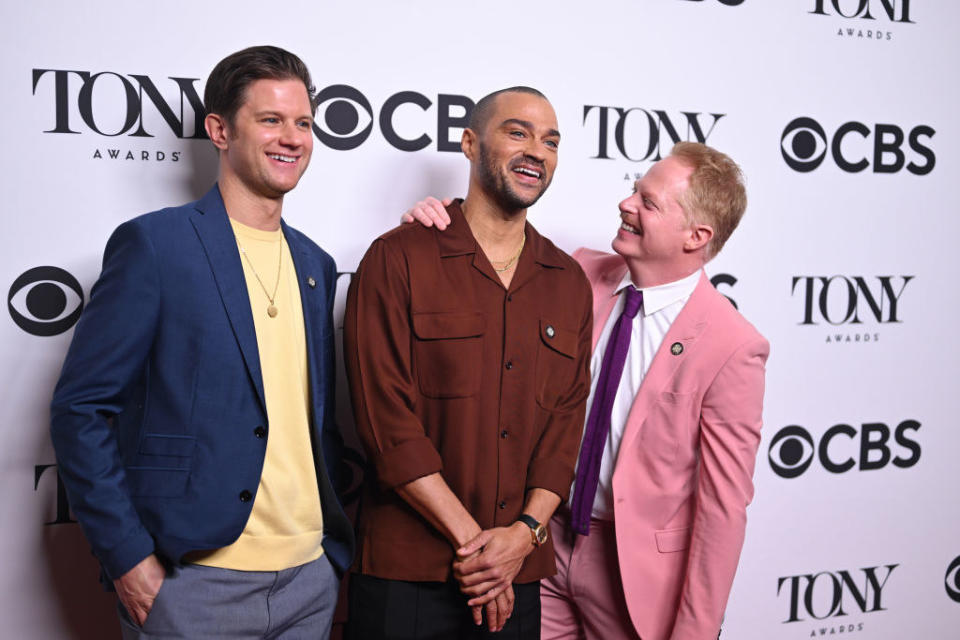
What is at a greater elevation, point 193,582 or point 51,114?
point 51,114

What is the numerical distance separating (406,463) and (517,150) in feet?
2.23

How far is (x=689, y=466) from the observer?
190 centimetres

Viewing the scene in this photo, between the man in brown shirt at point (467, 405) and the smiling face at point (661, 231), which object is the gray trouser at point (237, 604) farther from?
the smiling face at point (661, 231)

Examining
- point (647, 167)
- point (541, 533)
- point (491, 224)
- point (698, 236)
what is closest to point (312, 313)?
point (491, 224)

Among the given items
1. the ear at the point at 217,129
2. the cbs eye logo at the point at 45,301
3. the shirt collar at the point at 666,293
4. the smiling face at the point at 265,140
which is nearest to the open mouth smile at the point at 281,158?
the smiling face at the point at 265,140

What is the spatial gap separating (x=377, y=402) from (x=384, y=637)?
48 cm

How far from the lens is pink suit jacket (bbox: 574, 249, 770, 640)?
1.82 m

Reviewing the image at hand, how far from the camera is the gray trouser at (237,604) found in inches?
59.6

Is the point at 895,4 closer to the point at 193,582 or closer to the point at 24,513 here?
the point at 193,582

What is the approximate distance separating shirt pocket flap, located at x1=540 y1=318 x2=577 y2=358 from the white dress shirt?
159 millimetres

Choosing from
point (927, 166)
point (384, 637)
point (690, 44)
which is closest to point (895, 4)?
point (927, 166)

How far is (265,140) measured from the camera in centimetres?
162

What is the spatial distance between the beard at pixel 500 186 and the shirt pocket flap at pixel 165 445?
2.56 feet

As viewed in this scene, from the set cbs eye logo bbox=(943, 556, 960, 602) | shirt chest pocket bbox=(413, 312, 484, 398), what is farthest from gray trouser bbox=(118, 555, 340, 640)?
cbs eye logo bbox=(943, 556, 960, 602)
